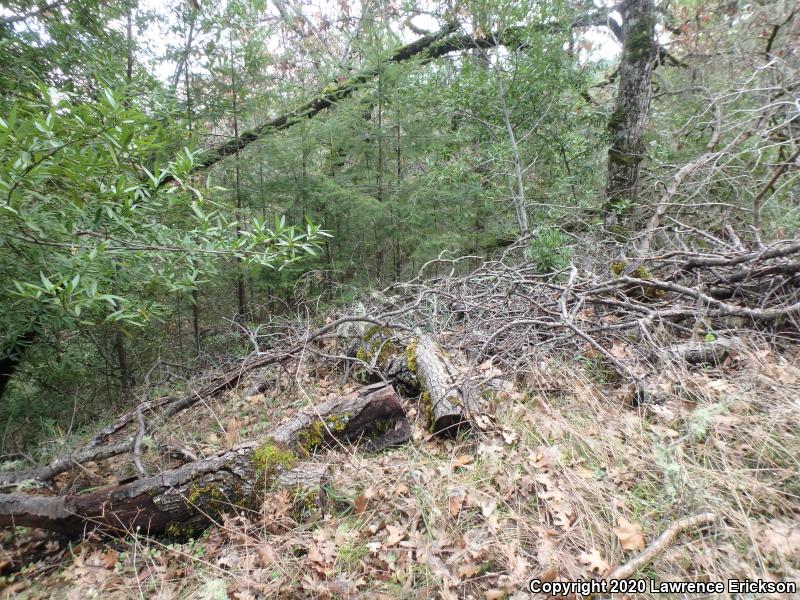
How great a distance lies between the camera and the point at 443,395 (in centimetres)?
288

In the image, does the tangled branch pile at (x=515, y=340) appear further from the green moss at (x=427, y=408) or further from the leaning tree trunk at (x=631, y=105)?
the leaning tree trunk at (x=631, y=105)

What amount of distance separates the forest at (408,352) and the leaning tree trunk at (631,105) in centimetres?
4

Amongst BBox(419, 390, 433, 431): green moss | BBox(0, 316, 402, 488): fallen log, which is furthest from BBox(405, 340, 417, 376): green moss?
BBox(0, 316, 402, 488): fallen log

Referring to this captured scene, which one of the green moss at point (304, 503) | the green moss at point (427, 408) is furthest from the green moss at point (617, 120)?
the green moss at point (304, 503)

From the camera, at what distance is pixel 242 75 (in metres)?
6.38

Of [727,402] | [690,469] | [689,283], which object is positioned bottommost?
[690,469]

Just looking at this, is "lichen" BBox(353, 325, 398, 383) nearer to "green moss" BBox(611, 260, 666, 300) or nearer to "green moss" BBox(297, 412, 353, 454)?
"green moss" BBox(297, 412, 353, 454)

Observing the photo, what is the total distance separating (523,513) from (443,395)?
0.98 m

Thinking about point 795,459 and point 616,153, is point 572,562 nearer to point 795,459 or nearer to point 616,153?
point 795,459

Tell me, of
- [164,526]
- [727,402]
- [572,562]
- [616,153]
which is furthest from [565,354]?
[616,153]

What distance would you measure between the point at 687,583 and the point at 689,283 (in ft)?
10.2

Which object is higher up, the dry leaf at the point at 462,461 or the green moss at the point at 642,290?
the green moss at the point at 642,290

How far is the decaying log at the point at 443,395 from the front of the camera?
2.79m

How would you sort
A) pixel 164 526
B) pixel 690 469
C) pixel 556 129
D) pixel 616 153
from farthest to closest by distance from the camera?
pixel 556 129, pixel 616 153, pixel 164 526, pixel 690 469
